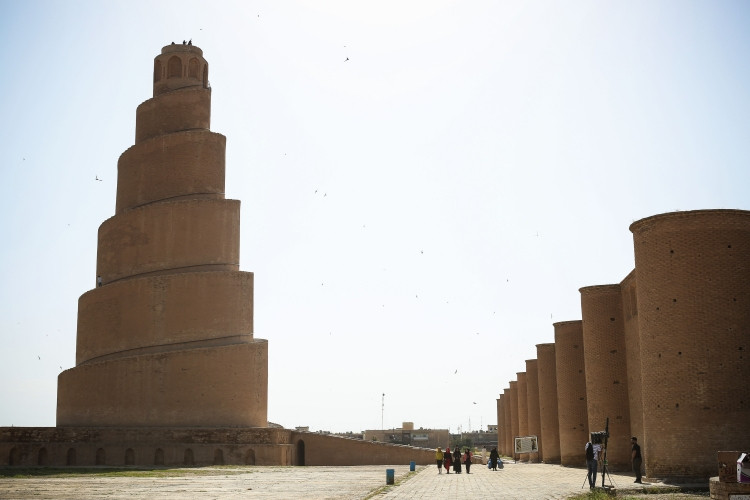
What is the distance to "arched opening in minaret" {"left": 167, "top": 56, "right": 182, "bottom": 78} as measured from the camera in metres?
42.2

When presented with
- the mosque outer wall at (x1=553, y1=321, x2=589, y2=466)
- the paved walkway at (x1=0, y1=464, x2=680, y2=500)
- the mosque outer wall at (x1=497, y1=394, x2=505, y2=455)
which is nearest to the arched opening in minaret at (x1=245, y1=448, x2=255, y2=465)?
the mosque outer wall at (x1=553, y1=321, x2=589, y2=466)

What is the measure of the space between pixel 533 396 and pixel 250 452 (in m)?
13.1

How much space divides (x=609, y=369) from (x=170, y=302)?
20088 mm

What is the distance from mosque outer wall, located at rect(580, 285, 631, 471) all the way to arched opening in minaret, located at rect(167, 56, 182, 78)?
985 inches

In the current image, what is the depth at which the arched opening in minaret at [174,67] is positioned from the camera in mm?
42188

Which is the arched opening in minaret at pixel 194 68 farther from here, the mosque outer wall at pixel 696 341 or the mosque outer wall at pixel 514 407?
the mosque outer wall at pixel 696 341

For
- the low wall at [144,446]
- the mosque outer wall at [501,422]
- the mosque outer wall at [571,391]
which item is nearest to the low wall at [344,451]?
the low wall at [144,446]

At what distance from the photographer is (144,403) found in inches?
1430

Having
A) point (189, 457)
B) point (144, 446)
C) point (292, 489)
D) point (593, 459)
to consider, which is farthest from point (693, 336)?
point (144, 446)

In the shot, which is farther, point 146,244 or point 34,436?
point 146,244

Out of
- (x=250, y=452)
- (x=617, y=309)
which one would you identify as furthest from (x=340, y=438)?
(x=617, y=309)

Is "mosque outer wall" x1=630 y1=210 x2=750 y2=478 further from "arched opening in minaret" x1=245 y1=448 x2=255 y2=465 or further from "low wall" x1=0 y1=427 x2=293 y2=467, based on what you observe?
"low wall" x1=0 y1=427 x2=293 y2=467

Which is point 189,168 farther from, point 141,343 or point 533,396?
point 533,396

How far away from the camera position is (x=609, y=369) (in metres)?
24.7
